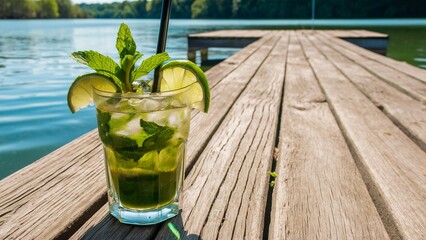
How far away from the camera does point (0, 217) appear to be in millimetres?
1011

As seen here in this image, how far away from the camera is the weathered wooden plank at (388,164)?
105cm

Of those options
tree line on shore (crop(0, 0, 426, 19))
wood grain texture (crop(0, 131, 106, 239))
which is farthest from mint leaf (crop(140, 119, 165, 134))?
tree line on shore (crop(0, 0, 426, 19))

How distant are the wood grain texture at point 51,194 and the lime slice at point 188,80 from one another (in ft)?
1.36

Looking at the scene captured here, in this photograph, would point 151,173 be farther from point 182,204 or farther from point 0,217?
point 0,217

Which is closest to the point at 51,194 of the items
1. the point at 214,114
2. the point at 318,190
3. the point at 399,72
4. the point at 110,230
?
the point at 110,230

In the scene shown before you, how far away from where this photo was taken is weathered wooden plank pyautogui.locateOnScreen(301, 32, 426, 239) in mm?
1051

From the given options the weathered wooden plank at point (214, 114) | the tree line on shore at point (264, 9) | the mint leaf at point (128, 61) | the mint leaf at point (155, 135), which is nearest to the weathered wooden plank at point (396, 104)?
the weathered wooden plank at point (214, 114)

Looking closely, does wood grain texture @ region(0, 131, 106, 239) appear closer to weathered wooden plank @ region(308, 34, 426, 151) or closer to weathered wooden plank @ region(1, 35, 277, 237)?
weathered wooden plank @ region(1, 35, 277, 237)

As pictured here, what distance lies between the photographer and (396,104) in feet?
7.92

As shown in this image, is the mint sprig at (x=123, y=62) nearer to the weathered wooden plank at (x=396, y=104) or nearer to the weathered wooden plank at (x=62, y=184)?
the weathered wooden plank at (x=62, y=184)

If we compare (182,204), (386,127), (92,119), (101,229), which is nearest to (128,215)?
(101,229)

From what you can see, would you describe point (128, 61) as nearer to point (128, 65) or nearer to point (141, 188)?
point (128, 65)

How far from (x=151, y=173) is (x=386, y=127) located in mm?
1445

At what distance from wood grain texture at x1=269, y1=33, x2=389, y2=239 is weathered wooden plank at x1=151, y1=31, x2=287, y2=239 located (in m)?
0.06
